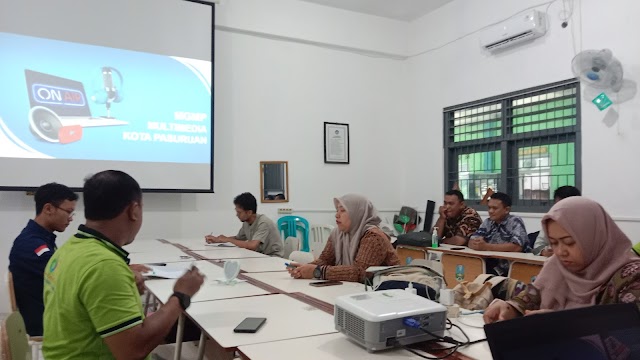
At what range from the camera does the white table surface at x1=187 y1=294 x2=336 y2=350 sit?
145cm

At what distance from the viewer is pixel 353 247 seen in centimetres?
274

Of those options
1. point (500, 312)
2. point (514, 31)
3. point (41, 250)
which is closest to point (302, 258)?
point (41, 250)

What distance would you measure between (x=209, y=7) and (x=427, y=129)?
318 centimetres

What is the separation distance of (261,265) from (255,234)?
1321 mm

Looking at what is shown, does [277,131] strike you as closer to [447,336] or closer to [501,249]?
[501,249]

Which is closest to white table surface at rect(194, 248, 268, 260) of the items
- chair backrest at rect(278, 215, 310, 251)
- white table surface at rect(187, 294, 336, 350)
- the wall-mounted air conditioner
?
white table surface at rect(187, 294, 336, 350)

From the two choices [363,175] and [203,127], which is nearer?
[203,127]

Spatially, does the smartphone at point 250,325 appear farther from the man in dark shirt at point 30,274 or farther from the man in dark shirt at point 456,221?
the man in dark shirt at point 456,221

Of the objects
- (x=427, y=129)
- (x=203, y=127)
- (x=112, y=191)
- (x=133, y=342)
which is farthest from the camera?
(x=427, y=129)

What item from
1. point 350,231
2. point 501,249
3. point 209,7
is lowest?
point 501,249

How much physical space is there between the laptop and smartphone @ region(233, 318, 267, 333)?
892 mm

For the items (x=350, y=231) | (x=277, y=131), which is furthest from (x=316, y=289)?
(x=277, y=131)

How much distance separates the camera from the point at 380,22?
639 cm

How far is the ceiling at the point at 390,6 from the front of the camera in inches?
231
